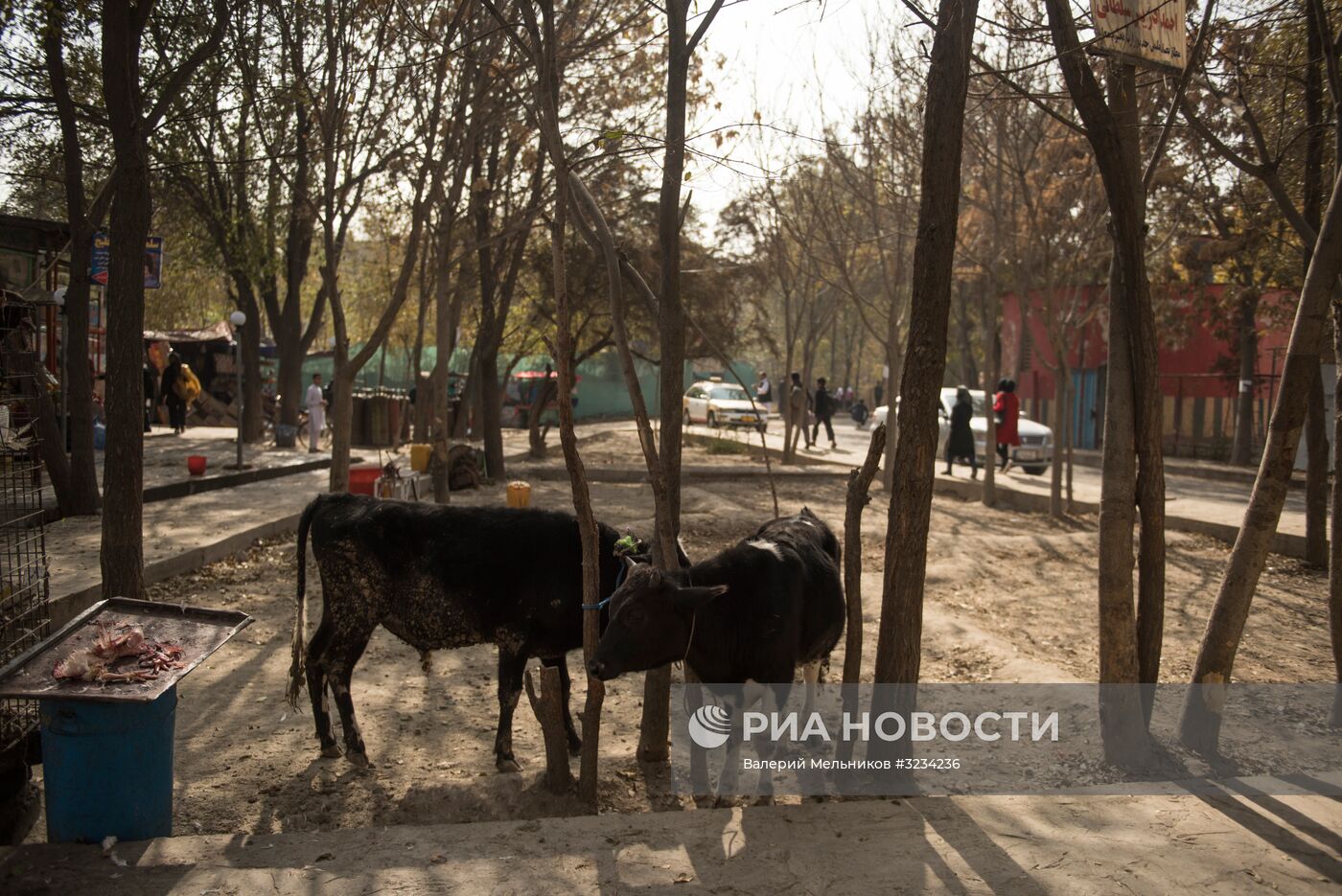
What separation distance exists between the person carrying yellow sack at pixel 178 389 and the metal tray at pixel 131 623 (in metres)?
22.9

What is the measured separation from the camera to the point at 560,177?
223 inches

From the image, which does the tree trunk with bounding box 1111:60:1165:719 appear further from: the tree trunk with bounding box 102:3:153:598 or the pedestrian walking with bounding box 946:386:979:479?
the pedestrian walking with bounding box 946:386:979:479

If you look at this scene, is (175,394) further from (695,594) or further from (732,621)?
(695,594)

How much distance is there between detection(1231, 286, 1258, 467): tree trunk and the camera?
24469 millimetres

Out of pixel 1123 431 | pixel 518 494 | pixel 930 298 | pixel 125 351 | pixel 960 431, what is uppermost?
pixel 930 298

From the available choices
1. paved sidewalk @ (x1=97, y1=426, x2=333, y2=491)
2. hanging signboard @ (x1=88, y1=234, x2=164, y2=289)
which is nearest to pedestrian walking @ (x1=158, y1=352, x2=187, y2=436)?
paved sidewalk @ (x1=97, y1=426, x2=333, y2=491)

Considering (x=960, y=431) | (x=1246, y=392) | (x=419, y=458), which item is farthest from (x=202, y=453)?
(x=1246, y=392)

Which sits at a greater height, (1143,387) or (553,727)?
(1143,387)

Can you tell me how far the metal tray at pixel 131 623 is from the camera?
14.3 ft

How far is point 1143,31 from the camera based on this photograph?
19.6ft

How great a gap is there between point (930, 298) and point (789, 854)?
271cm

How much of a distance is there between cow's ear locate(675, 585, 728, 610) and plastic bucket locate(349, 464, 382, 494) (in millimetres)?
8448

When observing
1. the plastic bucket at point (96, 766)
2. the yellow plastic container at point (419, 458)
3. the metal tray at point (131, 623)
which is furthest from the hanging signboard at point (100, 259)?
the plastic bucket at point (96, 766)

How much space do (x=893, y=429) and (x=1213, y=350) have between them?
16.8 metres
